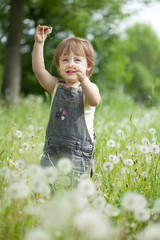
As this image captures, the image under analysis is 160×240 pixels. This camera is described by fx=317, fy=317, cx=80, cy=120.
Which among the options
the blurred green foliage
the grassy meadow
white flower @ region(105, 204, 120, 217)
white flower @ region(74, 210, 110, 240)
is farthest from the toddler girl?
the blurred green foliage

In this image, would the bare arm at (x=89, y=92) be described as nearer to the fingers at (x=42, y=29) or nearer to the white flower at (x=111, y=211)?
the fingers at (x=42, y=29)

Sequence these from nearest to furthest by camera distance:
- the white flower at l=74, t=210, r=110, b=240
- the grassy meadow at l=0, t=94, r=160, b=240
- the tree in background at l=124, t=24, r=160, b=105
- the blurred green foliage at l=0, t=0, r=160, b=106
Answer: the white flower at l=74, t=210, r=110, b=240
the grassy meadow at l=0, t=94, r=160, b=240
the blurred green foliage at l=0, t=0, r=160, b=106
the tree in background at l=124, t=24, r=160, b=105

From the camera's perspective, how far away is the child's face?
7.65 ft

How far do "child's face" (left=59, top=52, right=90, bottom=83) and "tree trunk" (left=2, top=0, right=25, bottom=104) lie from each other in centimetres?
556

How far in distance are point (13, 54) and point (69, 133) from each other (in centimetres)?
595

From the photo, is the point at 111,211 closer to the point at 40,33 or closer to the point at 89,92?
the point at 89,92

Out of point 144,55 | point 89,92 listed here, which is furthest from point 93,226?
point 144,55

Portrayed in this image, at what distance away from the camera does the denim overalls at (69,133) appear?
2279 mm

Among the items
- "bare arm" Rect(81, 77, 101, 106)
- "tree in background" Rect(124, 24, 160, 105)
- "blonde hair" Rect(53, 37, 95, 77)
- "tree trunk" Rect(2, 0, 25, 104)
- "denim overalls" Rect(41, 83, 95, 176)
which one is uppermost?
"blonde hair" Rect(53, 37, 95, 77)

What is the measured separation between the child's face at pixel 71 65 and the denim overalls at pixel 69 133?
84 millimetres

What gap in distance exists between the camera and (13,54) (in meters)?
7.76

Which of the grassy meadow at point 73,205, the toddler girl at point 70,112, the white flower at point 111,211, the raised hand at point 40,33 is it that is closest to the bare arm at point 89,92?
the toddler girl at point 70,112

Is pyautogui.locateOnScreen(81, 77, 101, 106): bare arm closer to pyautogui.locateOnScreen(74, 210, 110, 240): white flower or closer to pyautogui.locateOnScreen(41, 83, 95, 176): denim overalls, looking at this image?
pyautogui.locateOnScreen(41, 83, 95, 176): denim overalls

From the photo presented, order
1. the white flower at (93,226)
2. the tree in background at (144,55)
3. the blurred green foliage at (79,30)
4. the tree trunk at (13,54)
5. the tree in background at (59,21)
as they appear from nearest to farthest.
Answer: the white flower at (93,226) < the tree trunk at (13,54) < the tree in background at (59,21) < the blurred green foliage at (79,30) < the tree in background at (144,55)
